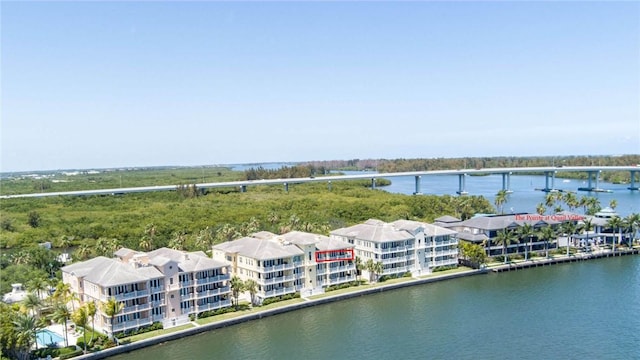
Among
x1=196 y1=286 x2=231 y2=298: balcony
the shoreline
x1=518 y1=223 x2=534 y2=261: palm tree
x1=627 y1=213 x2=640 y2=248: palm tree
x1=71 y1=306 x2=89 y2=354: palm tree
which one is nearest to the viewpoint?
x1=71 y1=306 x2=89 y2=354: palm tree

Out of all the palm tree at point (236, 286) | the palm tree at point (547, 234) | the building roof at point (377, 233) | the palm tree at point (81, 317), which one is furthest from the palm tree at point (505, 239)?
the palm tree at point (81, 317)

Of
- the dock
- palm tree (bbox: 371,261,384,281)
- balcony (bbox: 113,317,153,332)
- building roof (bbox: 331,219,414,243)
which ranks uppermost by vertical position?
building roof (bbox: 331,219,414,243)

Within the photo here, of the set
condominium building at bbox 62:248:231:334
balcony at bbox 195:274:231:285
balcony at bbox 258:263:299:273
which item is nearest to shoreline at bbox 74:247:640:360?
condominium building at bbox 62:248:231:334

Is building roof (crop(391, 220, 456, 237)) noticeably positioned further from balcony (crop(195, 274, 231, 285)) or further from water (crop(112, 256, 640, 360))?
balcony (crop(195, 274, 231, 285))

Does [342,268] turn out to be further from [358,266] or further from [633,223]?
[633,223]

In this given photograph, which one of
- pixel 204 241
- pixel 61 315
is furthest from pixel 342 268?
pixel 61 315

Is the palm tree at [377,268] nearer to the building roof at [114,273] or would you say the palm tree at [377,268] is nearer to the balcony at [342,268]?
the balcony at [342,268]
